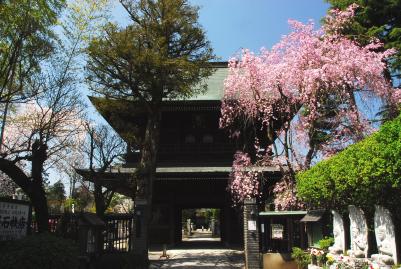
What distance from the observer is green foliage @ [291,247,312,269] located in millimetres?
13236

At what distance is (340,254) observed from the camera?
1150 cm

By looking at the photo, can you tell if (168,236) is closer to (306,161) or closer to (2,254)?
(306,161)

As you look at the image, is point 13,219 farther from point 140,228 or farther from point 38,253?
point 140,228

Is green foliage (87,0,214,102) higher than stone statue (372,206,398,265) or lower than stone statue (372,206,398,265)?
higher

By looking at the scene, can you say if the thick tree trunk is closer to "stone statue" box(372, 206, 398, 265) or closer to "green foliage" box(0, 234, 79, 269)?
"green foliage" box(0, 234, 79, 269)

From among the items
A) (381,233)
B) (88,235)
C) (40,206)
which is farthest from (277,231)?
(40,206)

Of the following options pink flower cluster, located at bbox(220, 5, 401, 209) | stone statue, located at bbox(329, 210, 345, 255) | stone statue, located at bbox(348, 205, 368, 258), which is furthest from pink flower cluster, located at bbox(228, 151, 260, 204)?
stone statue, located at bbox(348, 205, 368, 258)

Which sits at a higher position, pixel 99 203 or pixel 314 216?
pixel 99 203

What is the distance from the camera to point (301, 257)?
13.6m

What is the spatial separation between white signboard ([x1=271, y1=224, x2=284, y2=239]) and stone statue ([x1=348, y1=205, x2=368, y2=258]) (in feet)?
14.1

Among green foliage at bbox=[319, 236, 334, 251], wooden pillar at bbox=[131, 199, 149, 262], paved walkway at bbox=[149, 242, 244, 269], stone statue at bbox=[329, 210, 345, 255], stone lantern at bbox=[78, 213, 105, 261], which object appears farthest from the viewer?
paved walkway at bbox=[149, 242, 244, 269]

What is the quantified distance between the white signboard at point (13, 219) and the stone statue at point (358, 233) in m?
8.73

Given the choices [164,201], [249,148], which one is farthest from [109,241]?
[249,148]

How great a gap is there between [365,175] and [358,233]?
2.18m
